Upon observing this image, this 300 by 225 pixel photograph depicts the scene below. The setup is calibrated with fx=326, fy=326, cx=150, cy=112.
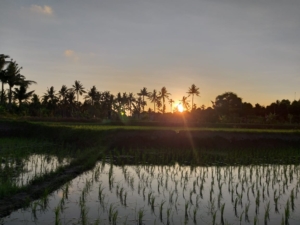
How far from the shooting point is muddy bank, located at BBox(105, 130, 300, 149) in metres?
19.1

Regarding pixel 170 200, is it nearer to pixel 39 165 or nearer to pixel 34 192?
pixel 34 192

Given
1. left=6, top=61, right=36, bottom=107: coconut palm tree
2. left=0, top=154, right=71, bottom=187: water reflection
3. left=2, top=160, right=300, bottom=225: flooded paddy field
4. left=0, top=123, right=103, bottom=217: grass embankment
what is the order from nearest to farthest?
left=2, top=160, right=300, bottom=225: flooded paddy field
left=0, top=123, right=103, bottom=217: grass embankment
left=0, top=154, right=71, bottom=187: water reflection
left=6, top=61, right=36, bottom=107: coconut palm tree

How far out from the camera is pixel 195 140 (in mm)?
19438

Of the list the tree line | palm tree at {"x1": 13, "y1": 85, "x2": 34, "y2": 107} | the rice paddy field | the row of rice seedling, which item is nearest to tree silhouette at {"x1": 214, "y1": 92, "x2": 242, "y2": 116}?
the tree line

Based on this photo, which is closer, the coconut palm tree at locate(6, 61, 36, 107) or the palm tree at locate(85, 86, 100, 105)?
the coconut palm tree at locate(6, 61, 36, 107)

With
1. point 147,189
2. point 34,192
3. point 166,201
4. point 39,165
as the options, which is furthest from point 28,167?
point 166,201

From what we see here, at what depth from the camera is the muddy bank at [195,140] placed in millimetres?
19078

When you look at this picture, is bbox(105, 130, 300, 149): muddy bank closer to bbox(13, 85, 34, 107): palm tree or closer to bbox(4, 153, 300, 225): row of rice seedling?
bbox(4, 153, 300, 225): row of rice seedling

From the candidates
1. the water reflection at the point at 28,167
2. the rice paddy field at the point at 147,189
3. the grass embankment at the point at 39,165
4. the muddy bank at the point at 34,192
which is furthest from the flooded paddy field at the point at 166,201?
the water reflection at the point at 28,167

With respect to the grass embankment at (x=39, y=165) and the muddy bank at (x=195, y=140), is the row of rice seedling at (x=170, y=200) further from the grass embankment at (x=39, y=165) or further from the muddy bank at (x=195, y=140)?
the muddy bank at (x=195, y=140)

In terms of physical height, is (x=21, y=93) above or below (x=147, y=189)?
above

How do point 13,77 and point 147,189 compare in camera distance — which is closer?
point 147,189

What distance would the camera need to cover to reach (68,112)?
5700 centimetres

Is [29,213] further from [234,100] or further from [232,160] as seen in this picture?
[234,100]
